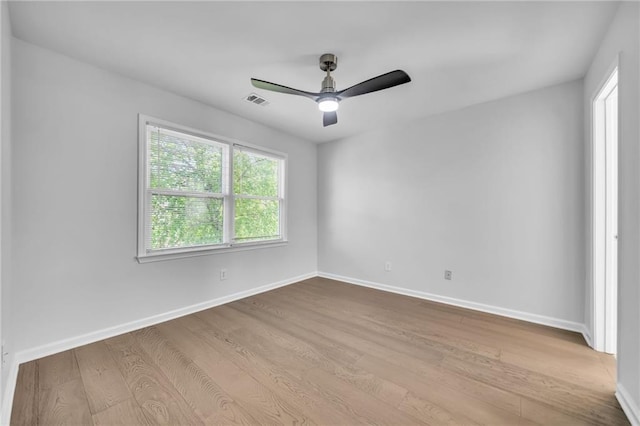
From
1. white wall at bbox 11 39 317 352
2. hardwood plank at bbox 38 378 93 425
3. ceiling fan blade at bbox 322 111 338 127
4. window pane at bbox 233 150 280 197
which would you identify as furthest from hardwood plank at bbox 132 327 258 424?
ceiling fan blade at bbox 322 111 338 127

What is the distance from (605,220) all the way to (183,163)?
408 cm

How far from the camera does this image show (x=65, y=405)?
1.56 m

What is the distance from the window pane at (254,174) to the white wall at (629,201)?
357 centimetres

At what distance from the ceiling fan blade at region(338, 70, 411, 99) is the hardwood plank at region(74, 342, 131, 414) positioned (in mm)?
2667

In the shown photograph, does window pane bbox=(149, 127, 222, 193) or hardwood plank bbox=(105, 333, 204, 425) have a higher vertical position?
window pane bbox=(149, 127, 222, 193)

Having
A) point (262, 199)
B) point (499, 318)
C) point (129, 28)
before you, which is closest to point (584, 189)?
point (499, 318)

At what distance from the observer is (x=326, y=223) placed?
4.69 metres

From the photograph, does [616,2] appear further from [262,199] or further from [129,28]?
[262,199]

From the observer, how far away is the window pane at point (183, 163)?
278cm

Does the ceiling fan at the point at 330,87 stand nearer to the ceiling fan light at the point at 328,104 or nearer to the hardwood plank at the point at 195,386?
the ceiling fan light at the point at 328,104

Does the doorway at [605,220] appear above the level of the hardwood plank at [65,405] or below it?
above

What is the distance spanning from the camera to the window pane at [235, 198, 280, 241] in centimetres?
362

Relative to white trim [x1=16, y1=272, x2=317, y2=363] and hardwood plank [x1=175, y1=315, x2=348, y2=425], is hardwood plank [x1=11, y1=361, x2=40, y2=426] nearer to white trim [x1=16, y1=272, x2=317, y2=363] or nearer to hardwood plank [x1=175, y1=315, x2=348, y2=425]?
white trim [x1=16, y1=272, x2=317, y2=363]

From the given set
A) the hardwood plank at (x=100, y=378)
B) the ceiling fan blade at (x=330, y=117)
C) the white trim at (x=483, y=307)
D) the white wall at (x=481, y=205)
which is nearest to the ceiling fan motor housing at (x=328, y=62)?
the ceiling fan blade at (x=330, y=117)
